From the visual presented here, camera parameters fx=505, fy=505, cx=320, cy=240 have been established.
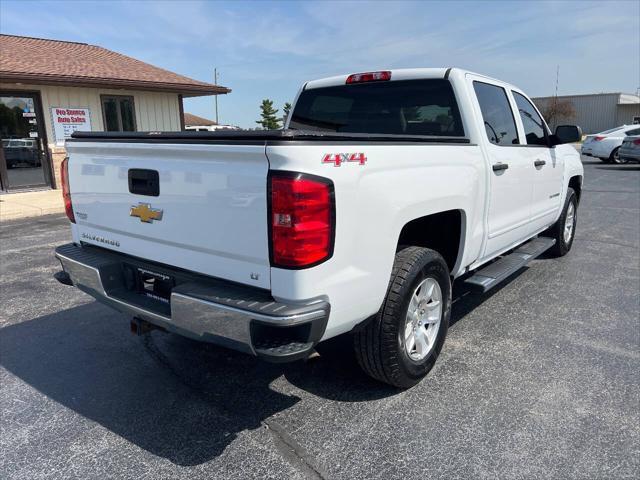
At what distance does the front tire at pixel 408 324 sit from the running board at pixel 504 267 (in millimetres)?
509

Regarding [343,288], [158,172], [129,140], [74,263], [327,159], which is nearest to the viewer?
[327,159]

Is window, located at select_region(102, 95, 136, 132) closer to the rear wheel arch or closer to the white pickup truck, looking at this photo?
the white pickup truck

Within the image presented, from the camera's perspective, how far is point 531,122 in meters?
5.00

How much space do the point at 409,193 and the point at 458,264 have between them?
3.39 feet

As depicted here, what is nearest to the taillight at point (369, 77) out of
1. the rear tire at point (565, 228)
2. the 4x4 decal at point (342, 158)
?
the 4x4 decal at point (342, 158)

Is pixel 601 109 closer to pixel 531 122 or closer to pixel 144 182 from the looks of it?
pixel 531 122

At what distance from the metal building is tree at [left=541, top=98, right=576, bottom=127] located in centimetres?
42

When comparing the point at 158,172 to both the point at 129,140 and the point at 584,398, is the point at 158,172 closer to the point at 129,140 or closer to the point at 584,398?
the point at 129,140

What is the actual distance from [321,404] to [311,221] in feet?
4.36

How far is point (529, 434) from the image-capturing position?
2.71 metres

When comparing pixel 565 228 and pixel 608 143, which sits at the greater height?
pixel 608 143

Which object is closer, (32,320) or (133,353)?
(133,353)

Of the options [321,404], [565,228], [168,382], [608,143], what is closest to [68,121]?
[168,382]

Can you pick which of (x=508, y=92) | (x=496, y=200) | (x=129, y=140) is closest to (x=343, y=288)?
(x=129, y=140)
